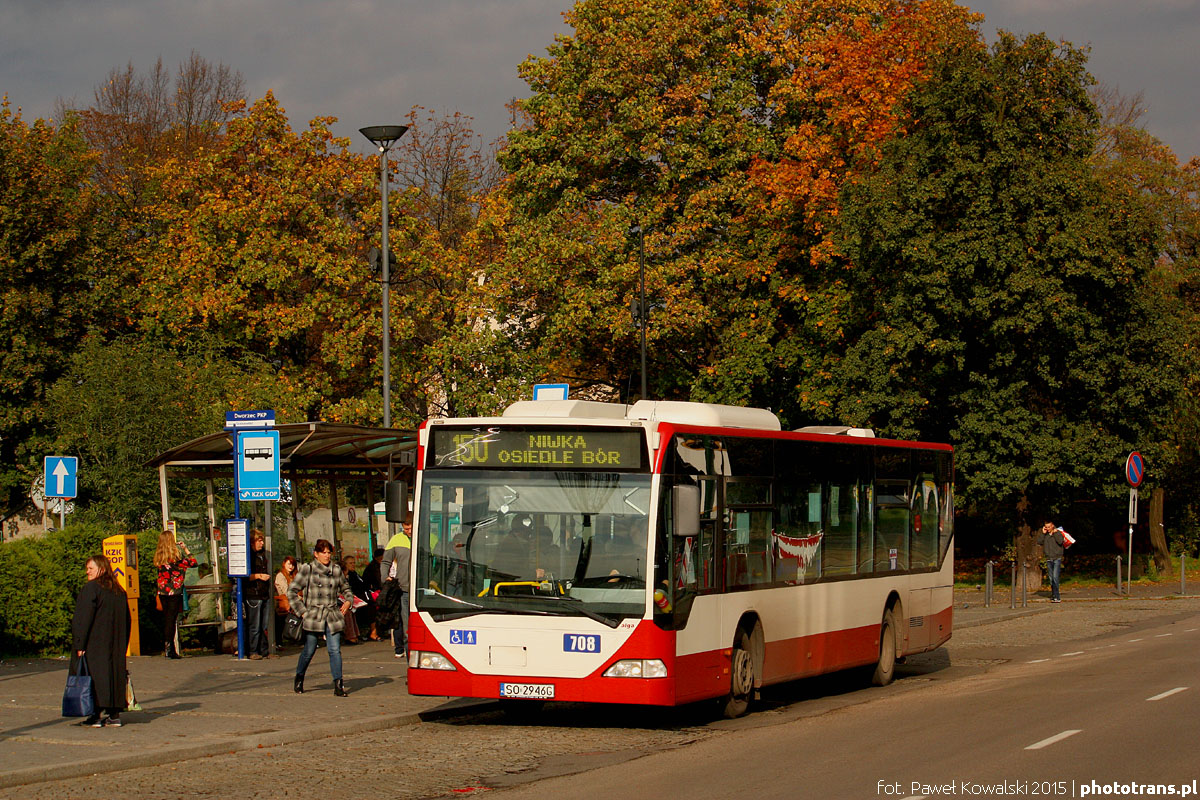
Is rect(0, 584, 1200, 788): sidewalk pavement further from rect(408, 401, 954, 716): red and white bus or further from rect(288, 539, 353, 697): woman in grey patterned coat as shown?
rect(408, 401, 954, 716): red and white bus

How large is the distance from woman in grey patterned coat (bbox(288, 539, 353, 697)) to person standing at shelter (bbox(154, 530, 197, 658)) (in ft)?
16.2

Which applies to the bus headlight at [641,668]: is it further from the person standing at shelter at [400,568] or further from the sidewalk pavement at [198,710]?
the person standing at shelter at [400,568]

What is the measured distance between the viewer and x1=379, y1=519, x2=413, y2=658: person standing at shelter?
17922 millimetres

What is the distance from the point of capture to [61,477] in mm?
24078

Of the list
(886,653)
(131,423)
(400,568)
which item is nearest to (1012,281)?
(886,653)

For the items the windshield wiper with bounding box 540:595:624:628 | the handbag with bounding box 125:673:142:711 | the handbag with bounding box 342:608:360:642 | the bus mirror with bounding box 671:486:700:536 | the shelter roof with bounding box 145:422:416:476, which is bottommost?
the handbag with bounding box 342:608:360:642

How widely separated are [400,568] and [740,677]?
590 centimetres

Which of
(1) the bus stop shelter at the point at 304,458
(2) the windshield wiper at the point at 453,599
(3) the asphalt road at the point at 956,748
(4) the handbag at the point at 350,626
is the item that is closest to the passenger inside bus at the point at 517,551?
(2) the windshield wiper at the point at 453,599

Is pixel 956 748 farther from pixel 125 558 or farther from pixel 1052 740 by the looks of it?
pixel 125 558

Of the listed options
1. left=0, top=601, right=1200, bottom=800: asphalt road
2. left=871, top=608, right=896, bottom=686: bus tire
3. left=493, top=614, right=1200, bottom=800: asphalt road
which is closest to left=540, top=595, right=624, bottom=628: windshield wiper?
left=0, top=601, right=1200, bottom=800: asphalt road

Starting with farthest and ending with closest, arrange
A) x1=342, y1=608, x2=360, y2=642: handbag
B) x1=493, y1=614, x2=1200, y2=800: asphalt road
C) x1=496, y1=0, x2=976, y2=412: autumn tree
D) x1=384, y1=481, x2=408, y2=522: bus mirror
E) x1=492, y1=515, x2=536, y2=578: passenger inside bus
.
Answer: x1=496, y1=0, x2=976, y2=412: autumn tree → x1=342, y1=608, x2=360, y2=642: handbag → x1=384, y1=481, x2=408, y2=522: bus mirror → x1=492, y1=515, x2=536, y2=578: passenger inside bus → x1=493, y1=614, x2=1200, y2=800: asphalt road

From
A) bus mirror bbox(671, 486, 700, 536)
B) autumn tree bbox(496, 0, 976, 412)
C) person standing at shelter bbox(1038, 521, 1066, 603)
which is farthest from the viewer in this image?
autumn tree bbox(496, 0, 976, 412)

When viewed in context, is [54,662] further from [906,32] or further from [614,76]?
[906,32]

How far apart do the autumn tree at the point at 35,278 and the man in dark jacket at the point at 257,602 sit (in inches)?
893
